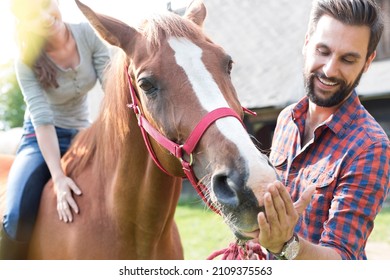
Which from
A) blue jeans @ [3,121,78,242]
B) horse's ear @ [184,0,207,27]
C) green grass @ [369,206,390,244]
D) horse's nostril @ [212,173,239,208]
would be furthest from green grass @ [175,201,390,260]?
horse's nostril @ [212,173,239,208]

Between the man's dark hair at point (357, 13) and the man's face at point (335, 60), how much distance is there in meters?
0.02

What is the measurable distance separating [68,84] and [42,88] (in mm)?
166

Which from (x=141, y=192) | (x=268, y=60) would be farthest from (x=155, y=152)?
(x=268, y=60)

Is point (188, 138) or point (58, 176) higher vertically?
point (188, 138)

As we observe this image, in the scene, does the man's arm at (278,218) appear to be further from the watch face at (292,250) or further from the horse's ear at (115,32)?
the horse's ear at (115,32)

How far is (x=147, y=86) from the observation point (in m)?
2.18

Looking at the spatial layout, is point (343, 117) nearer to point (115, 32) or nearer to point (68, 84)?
point (115, 32)

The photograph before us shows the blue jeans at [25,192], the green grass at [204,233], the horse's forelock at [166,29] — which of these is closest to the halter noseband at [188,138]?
the horse's forelock at [166,29]

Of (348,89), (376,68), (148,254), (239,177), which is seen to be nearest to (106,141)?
(148,254)

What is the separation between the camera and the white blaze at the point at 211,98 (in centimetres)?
173

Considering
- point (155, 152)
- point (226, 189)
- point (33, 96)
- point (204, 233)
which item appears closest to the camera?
point (226, 189)

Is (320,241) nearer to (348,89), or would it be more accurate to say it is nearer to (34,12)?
(348,89)

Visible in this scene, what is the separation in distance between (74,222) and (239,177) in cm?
132
